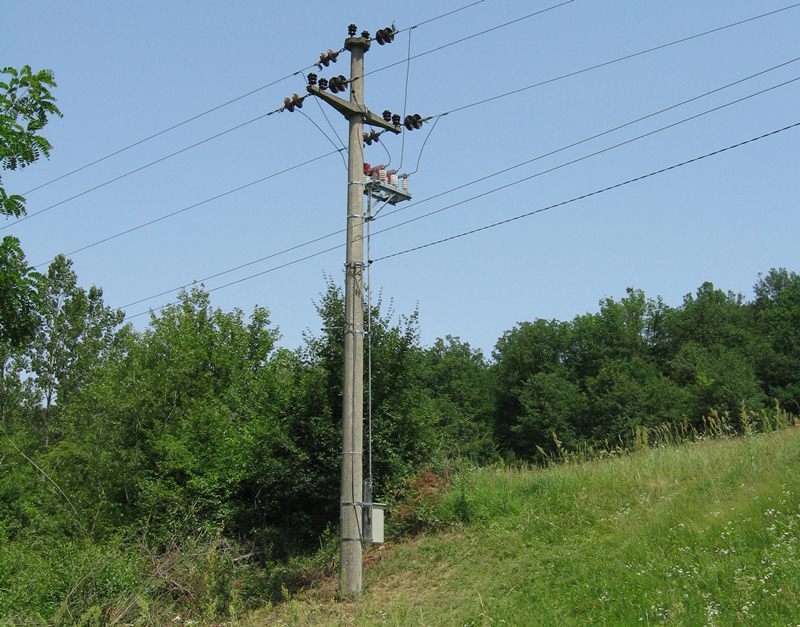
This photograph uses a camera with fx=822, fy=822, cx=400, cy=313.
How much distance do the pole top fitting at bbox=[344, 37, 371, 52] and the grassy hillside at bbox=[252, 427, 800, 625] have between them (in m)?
8.24

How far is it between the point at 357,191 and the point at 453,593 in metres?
6.53

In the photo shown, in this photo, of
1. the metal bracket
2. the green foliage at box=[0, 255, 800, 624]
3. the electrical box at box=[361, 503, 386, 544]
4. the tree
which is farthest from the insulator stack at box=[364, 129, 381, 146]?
the tree

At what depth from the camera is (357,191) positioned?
540 inches

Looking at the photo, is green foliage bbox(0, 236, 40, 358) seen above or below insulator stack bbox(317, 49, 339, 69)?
below

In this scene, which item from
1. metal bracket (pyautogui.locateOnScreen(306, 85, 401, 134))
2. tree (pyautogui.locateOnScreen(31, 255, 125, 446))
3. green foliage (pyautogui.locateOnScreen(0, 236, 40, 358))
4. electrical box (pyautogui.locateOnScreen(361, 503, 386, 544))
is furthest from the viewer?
tree (pyautogui.locateOnScreen(31, 255, 125, 446))

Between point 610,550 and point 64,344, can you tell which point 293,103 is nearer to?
point 610,550

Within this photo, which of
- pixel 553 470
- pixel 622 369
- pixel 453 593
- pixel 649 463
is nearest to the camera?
pixel 453 593

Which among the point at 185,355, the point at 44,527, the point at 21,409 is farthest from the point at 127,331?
the point at 44,527

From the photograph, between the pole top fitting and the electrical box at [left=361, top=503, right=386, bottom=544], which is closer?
the electrical box at [left=361, top=503, right=386, bottom=544]

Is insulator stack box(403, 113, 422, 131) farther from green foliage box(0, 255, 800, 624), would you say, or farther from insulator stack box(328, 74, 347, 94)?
green foliage box(0, 255, 800, 624)

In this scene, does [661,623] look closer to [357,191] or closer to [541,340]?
[357,191]

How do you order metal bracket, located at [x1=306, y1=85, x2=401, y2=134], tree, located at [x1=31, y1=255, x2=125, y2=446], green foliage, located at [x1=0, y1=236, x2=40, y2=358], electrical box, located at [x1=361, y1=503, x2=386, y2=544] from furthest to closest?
tree, located at [x1=31, y1=255, x2=125, y2=446] → metal bracket, located at [x1=306, y1=85, x2=401, y2=134] → electrical box, located at [x1=361, y1=503, x2=386, y2=544] → green foliage, located at [x1=0, y1=236, x2=40, y2=358]

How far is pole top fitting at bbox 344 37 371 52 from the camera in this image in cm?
1402

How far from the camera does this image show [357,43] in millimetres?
14055
